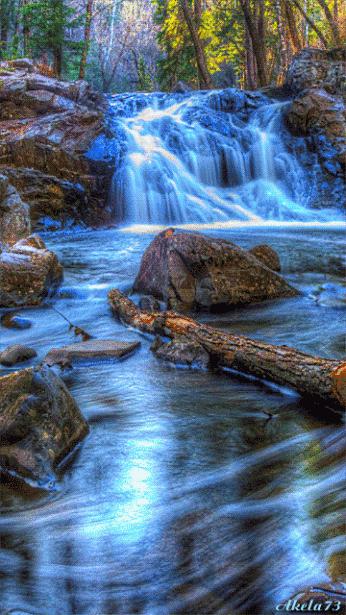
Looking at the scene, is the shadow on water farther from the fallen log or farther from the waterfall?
the waterfall

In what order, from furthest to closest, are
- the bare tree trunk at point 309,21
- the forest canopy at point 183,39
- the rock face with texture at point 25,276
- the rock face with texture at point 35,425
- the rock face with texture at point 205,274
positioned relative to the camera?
the forest canopy at point 183,39, the bare tree trunk at point 309,21, the rock face with texture at point 25,276, the rock face with texture at point 205,274, the rock face with texture at point 35,425

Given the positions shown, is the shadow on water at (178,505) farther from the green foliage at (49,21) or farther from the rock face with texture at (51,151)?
the green foliage at (49,21)

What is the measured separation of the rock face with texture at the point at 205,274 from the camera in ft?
20.2

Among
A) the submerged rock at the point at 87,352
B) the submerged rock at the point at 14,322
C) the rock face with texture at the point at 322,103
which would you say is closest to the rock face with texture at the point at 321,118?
the rock face with texture at the point at 322,103

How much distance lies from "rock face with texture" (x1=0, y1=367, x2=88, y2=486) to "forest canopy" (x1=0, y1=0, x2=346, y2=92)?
18401 mm

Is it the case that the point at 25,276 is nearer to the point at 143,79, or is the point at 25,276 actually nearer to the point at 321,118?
the point at 321,118

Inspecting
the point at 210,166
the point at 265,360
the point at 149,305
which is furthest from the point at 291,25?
the point at 265,360

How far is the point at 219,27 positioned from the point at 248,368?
24843mm

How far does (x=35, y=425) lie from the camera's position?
295 cm

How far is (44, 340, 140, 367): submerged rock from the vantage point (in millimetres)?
4629

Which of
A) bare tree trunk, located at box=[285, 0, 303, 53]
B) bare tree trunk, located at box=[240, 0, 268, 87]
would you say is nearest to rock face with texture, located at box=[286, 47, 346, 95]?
bare tree trunk, located at box=[240, 0, 268, 87]

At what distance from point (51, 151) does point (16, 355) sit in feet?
35.1

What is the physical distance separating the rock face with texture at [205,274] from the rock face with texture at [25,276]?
150 cm

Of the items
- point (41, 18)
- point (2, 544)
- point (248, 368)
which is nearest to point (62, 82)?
point (41, 18)
